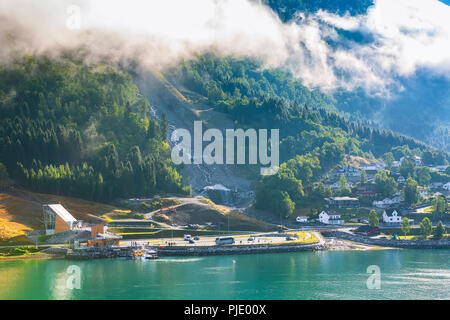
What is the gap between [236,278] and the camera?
72.4m

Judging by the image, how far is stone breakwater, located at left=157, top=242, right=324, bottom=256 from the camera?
92.4 metres

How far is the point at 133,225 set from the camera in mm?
105938

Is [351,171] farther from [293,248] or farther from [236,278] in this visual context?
[236,278]

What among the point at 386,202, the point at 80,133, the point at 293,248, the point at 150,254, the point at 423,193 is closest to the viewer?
the point at 150,254

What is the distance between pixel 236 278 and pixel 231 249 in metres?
23.0

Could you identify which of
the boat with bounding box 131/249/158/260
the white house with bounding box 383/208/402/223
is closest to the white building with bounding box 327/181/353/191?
the white house with bounding box 383/208/402/223

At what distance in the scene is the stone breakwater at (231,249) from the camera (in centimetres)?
9238

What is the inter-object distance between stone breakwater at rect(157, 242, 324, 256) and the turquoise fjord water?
A: 2.74 m

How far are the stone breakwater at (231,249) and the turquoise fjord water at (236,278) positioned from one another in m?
2.74

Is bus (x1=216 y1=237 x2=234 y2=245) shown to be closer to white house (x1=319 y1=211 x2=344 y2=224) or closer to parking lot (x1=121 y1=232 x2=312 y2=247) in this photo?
parking lot (x1=121 y1=232 x2=312 y2=247)

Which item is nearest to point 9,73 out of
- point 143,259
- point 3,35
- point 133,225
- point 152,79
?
point 3,35

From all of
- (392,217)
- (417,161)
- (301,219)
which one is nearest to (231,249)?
(301,219)
